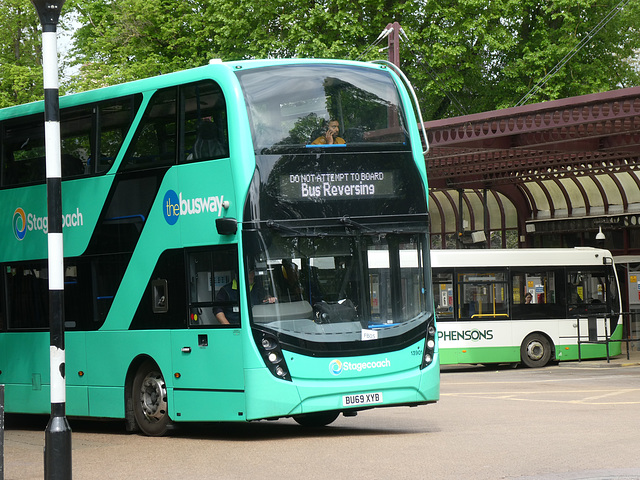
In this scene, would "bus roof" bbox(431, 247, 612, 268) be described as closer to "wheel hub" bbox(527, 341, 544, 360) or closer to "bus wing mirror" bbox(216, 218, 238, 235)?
"wheel hub" bbox(527, 341, 544, 360)

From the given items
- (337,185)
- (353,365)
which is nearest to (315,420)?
(353,365)

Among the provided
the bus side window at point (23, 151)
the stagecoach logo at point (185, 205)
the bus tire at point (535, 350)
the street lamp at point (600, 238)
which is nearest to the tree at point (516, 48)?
the street lamp at point (600, 238)

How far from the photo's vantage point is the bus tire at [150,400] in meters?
13.5

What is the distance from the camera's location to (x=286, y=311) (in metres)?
12.5

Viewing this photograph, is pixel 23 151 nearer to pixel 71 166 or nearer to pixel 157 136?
pixel 71 166

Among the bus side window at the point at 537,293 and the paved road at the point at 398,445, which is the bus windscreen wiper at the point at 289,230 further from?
the bus side window at the point at 537,293

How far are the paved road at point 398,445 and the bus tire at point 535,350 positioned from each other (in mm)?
7984

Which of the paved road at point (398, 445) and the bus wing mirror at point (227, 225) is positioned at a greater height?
the bus wing mirror at point (227, 225)

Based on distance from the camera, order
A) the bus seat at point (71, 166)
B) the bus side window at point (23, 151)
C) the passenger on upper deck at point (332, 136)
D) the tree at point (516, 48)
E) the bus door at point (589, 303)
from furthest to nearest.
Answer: the tree at point (516, 48), the bus door at point (589, 303), the bus side window at point (23, 151), the bus seat at point (71, 166), the passenger on upper deck at point (332, 136)

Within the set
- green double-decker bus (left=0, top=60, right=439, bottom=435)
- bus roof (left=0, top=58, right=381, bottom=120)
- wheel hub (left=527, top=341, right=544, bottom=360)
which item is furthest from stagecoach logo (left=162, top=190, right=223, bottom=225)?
wheel hub (left=527, top=341, right=544, bottom=360)

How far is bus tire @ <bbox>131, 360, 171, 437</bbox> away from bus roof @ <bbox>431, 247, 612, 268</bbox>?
12.6m

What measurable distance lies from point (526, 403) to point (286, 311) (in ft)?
19.2

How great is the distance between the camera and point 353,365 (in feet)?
41.6

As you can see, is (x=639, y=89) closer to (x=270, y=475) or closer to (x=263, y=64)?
(x=263, y=64)
